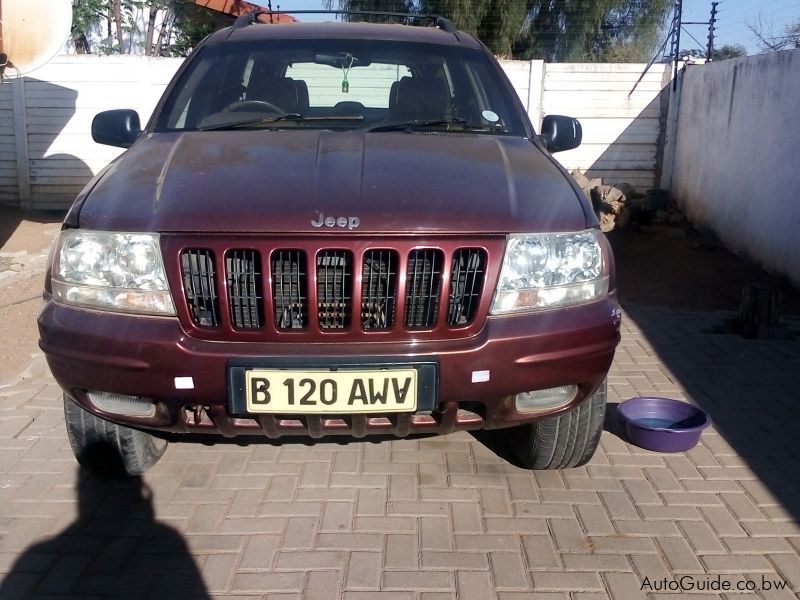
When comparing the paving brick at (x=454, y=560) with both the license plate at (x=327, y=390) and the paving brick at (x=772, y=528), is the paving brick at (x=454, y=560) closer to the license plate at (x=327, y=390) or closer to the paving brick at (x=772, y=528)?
the license plate at (x=327, y=390)

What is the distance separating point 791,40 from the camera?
1273cm

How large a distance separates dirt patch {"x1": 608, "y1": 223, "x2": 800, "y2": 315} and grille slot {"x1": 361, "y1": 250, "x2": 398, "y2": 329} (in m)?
4.43

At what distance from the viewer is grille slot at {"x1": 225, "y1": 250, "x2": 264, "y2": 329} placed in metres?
2.68

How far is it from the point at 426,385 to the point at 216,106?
6.51ft

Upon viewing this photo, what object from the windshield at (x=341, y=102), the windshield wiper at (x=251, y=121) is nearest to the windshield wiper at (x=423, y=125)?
the windshield at (x=341, y=102)

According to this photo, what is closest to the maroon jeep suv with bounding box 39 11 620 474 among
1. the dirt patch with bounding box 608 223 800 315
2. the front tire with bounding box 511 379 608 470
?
the front tire with bounding box 511 379 608 470

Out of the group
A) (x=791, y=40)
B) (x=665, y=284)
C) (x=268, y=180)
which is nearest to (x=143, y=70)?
(x=665, y=284)

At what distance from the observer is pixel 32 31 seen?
6.87 meters

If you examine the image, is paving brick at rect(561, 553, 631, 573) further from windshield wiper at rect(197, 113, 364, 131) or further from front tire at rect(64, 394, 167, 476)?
windshield wiper at rect(197, 113, 364, 131)

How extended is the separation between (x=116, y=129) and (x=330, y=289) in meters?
1.92

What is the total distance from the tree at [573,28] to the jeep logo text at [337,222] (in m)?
14.3

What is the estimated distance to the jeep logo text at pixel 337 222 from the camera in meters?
2.67

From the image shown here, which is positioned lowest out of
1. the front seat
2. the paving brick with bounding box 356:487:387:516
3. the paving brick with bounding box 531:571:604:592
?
the paving brick with bounding box 356:487:387:516

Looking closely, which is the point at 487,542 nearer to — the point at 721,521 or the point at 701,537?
the point at 701,537
